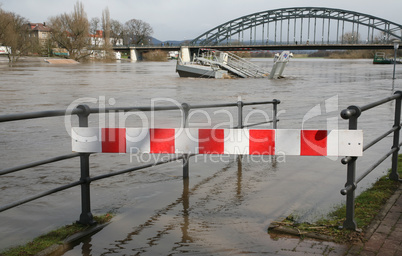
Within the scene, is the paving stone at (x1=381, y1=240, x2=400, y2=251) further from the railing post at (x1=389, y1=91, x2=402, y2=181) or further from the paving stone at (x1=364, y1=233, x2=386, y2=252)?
the railing post at (x1=389, y1=91, x2=402, y2=181)

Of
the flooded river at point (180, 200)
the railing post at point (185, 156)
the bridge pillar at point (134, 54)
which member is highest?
the bridge pillar at point (134, 54)

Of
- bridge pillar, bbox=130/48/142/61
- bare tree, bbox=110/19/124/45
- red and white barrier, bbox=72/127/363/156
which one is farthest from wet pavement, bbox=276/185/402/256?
bare tree, bbox=110/19/124/45

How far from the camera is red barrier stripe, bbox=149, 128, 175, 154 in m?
4.20

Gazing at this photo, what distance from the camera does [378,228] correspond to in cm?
411

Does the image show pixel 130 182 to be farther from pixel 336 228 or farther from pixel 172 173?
pixel 336 228

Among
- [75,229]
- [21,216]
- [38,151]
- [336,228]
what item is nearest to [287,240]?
[336,228]

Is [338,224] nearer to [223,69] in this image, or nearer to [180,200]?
[180,200]

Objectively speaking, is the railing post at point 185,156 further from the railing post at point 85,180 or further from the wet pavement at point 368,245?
the wet pavement at point 368,245

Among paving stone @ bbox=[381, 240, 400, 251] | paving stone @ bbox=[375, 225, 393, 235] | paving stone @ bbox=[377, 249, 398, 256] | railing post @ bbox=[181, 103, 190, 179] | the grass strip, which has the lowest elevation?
the grass strip

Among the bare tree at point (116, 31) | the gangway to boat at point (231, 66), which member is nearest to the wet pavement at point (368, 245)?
the gangway to boat at point (231, 66)

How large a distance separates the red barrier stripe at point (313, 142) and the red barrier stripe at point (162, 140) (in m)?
1.10

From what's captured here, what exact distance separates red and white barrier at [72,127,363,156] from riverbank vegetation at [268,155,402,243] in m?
0.67

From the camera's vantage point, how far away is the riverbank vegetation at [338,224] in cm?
396

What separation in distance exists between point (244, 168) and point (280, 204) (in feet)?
6.10
